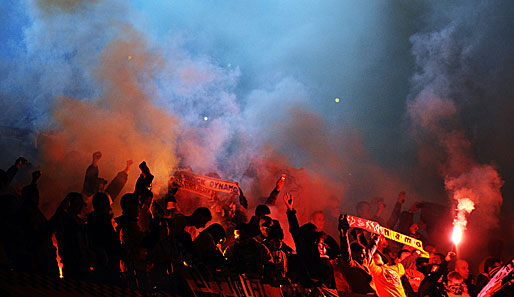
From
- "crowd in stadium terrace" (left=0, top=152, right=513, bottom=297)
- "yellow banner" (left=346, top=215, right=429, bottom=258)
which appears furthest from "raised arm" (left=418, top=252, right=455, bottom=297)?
"yellow banner" (left=346, top=215, right=429, bottom=258)

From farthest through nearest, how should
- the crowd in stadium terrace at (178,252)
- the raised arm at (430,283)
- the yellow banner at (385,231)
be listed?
the yellow banner at (385,231)
the raised arm at (430,283)
the crowd in stadium terrace at (178,252)

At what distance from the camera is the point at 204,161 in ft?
36.2

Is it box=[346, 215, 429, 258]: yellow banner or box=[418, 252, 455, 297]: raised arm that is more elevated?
box=[346, 215, 429, 258]: yellow banner

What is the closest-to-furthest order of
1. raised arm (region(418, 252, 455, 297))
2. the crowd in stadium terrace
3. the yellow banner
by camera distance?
the crowd in stadium terrace, raised arm (region(418, 252, 455, 297)), the yellow banner

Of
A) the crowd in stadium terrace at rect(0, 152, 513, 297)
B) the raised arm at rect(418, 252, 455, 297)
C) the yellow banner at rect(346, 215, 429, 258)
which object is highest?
the yellow banner at rect(346, 215, 429, 258)

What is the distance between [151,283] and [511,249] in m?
9.15

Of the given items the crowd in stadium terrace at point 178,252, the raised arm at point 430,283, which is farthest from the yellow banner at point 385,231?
the raised arm at point 430,283

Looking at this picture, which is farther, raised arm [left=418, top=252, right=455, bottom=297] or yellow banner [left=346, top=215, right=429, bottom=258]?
yellow banner [left=346, top=215, right=429, bottom=258]

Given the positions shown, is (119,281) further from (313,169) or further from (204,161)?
(313,169)

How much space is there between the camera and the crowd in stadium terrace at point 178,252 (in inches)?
149

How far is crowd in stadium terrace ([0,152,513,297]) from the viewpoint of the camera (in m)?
3.78

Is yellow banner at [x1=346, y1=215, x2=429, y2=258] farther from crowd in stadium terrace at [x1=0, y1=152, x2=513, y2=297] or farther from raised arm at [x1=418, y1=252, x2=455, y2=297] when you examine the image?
raised arm at [x1=418, y1=252, x2=455, y2=297]

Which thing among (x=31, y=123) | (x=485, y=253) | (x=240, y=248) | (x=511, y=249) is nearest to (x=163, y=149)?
(x=31, y=123)

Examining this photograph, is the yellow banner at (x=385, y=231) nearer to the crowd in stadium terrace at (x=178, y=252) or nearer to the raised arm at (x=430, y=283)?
the crowd in stadium terrace at (x=178, y=252)
